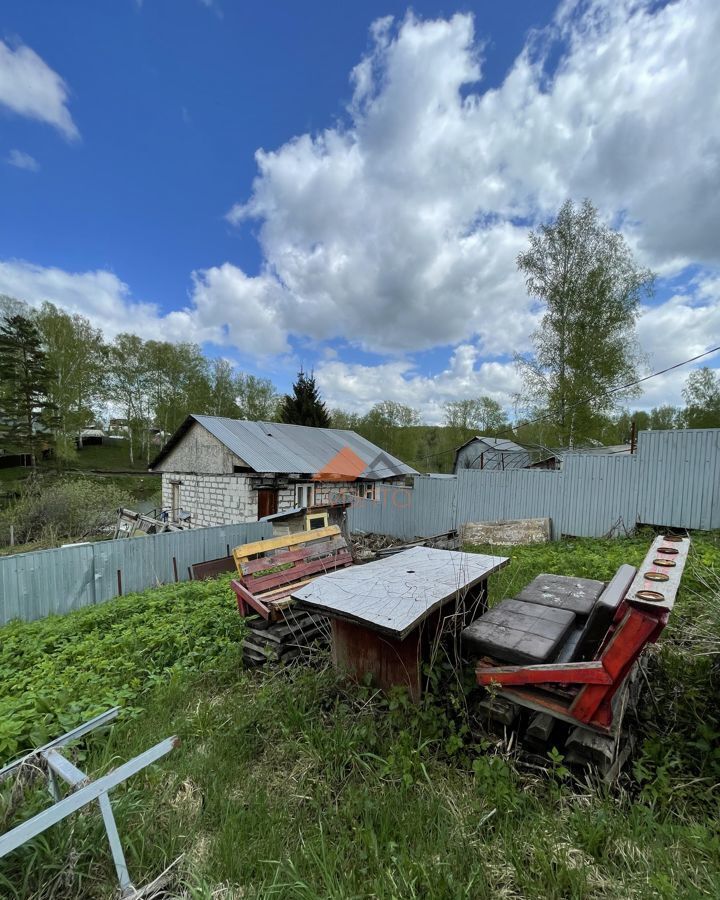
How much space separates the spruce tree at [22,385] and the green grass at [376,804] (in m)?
23.8

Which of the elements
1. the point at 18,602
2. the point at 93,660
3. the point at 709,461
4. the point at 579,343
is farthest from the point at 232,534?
the point at 579,343

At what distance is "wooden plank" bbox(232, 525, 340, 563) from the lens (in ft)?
14.3

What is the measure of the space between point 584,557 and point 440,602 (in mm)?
4724

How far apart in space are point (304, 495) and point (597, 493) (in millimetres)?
8664

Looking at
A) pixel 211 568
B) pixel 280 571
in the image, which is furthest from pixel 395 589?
pixel 211 568

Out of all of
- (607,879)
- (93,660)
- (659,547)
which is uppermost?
(659,547)

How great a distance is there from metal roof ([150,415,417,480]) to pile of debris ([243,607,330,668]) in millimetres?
8460

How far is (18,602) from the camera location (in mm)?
6293

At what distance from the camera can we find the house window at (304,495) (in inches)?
506

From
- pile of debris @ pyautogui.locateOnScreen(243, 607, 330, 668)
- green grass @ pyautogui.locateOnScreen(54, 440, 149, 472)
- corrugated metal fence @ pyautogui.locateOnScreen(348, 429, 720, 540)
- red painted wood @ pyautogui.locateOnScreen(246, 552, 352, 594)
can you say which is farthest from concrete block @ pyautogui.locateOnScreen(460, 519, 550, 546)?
green grass @ pyautogui.locateOnScreen(54, 440, 149, 472)

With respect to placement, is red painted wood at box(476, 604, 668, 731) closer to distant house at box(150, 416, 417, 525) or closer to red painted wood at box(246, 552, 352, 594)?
red painted wood at box(246, 552, 352, 594)

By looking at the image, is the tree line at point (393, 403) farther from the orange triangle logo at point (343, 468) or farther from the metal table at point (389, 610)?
the metal table at point (389, 610)

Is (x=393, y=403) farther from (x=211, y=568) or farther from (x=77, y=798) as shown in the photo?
(x=77, y=798)

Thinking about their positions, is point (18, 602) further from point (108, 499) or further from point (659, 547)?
point (108, 499)
